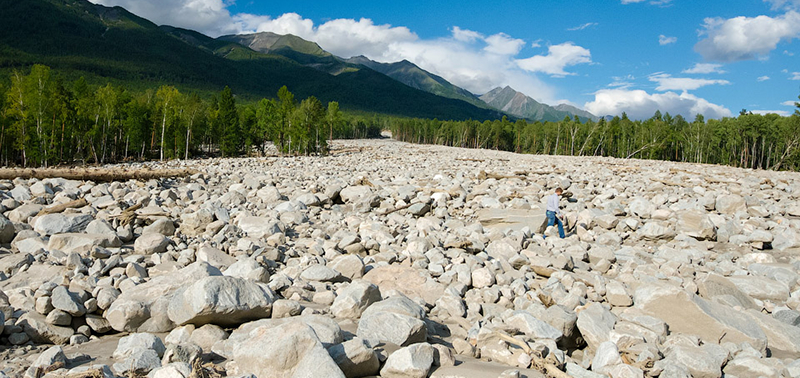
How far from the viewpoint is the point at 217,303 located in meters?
4.49

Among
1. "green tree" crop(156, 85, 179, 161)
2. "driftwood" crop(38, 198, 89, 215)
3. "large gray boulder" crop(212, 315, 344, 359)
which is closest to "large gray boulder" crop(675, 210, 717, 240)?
"large gray boulder" crop(212, 315, 344, 359)

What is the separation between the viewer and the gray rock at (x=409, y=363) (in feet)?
12.2

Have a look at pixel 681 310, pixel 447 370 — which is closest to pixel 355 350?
pixel 447 370

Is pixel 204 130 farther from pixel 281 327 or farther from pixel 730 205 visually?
pixel 281 327

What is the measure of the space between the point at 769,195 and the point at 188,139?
48.8 metres

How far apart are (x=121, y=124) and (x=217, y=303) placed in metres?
48.7

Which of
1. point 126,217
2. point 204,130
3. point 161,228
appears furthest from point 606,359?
point 204,130

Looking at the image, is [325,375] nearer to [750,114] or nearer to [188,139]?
[188,139]

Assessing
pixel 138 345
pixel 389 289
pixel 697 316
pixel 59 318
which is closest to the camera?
pixel 138 345

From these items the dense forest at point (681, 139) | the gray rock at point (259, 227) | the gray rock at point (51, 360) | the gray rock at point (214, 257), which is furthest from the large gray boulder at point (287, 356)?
the dense forest at point (681, 139)

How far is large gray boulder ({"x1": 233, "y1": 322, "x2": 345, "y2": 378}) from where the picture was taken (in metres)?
3.34

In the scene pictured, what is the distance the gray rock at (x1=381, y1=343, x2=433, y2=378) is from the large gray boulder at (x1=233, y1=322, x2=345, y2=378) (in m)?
0.67

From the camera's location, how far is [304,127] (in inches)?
2047

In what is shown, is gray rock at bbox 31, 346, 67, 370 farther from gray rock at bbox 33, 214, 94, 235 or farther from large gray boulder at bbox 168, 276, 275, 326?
gray rock at bbox 33, 214, 94, 235
